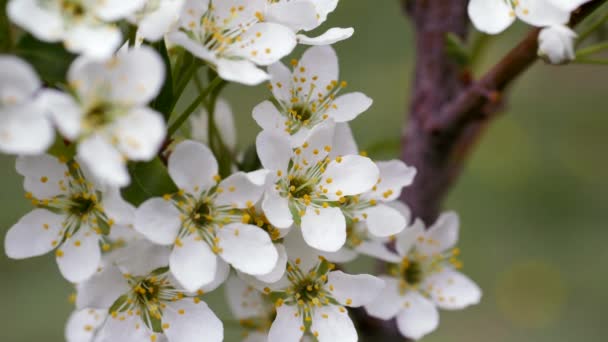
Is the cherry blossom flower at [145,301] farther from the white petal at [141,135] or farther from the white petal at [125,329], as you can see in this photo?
the white petal at [141,135]

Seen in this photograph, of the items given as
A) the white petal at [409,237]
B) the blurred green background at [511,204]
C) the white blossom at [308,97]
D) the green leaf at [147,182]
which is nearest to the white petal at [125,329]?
the green leaf at [147,182]

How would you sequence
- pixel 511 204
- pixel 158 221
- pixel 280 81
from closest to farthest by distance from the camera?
1. pixel 158 221
2. pixel 280 81
3. pixel 511 204

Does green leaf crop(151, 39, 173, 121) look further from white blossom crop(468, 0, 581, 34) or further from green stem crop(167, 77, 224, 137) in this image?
white blossom crop(468, 0, 581, 34)

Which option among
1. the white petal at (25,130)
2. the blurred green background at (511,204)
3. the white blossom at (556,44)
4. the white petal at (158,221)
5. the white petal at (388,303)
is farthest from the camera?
the blurred green background at (511,204)

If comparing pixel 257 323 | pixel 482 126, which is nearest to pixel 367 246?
pixel 257 323

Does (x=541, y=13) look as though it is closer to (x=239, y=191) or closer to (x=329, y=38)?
(x=329, y=38)

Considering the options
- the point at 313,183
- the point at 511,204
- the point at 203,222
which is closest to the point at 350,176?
the point at 313,183
